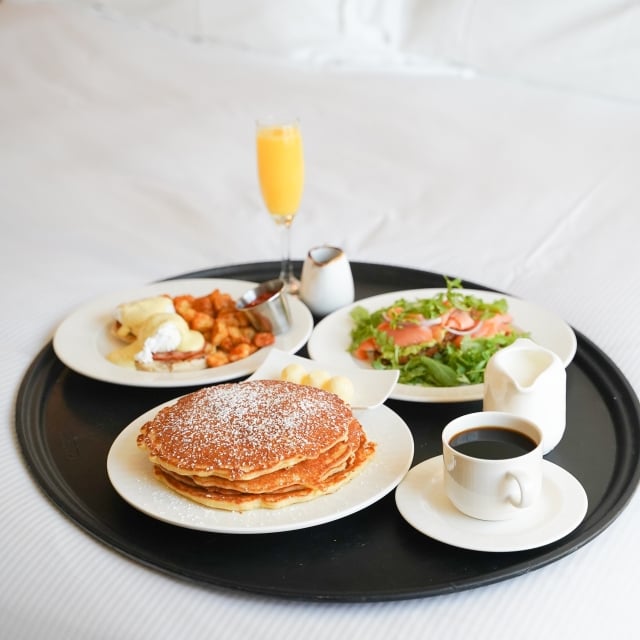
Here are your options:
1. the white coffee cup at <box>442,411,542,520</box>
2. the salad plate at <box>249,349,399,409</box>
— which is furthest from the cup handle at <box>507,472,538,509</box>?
the salad plate at <box>249,349,399,409</box>

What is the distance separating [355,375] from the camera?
4.40 ft

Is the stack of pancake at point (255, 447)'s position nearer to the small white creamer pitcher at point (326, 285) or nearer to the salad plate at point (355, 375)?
the salad plate at point (355, 375)

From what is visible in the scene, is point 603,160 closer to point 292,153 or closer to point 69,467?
point 292,153

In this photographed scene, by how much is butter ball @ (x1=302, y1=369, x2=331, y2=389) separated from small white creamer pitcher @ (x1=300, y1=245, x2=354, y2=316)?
37 centimetres

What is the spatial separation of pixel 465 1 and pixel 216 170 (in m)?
1.05

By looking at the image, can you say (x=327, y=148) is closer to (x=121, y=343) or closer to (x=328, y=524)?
(x=121, y=343)

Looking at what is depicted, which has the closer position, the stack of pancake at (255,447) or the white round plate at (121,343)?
the stack of pancake at (255,447)

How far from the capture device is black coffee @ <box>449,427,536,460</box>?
1015 mm

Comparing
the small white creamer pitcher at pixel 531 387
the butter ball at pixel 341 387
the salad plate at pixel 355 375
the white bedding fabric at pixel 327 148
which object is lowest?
the white bedding fabric at pixel 327 148

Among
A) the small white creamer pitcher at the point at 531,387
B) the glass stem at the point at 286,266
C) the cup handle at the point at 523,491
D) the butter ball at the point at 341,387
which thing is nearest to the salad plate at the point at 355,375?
the butter ball at the point at 341,387

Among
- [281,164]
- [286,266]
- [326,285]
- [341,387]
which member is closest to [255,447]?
[341,387]

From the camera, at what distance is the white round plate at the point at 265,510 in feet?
3.34

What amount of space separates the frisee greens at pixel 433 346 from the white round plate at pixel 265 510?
21 centimetres

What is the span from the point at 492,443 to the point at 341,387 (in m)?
0.30
